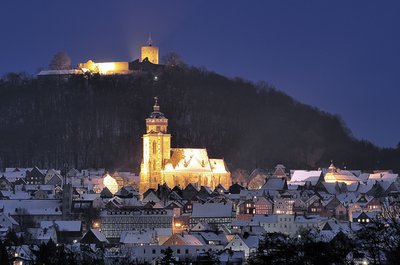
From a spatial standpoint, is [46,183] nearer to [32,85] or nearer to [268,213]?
[268,213]

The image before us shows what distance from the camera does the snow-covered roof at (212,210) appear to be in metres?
93.2

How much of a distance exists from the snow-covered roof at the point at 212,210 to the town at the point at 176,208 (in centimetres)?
7

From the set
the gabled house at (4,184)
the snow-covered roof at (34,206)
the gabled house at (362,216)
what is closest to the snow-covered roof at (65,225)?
the snow-covered roof at (34,206)

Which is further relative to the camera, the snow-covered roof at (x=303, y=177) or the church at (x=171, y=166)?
the church at (x=171, y=166)

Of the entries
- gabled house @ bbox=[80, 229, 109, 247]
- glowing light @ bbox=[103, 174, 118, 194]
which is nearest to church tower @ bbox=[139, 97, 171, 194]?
glowing light @ bbox=[103, 174, 118, 194]

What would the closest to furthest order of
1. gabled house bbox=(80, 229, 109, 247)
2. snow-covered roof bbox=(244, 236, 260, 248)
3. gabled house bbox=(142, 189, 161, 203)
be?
snow-covered roof bbox=(244, 236, 260, 248) → gabled house bbox=(80, 229, 109, 247) → gabled house bbox=(142, 189, 161, 203)

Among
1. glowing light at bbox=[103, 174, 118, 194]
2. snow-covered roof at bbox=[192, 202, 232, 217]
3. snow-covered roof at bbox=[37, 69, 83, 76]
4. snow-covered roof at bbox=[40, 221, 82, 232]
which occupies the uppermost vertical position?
snow-covered roof at bbox=[37, 69, 83, 76]

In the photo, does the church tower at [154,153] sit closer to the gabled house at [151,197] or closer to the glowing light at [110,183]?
the glowing light at [110,183]

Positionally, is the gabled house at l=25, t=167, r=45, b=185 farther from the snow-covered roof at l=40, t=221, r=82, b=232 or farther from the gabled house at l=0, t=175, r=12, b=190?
the snow-covered roof at l=40, t=221, r=82, b=232

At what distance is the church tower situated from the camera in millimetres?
115631

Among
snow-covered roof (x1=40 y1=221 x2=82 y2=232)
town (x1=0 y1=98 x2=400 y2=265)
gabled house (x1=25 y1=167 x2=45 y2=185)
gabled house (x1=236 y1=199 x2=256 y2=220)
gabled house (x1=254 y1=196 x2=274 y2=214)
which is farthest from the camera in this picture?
gabled house (x1=25 y1=167 x2=45 y2=185)

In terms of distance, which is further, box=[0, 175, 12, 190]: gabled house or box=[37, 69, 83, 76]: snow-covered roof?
box=[37, 69, 83, 76]: snow-covered roof

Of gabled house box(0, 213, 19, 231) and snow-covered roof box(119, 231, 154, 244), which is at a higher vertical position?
gabled house box(0, 213, 19, 231)

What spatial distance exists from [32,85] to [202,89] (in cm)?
1807
